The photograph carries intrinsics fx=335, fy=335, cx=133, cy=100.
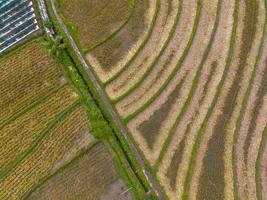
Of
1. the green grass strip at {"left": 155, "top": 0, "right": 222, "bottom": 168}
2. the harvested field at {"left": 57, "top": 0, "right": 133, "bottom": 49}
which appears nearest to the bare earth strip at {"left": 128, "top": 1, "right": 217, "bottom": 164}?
the green grass strip at {"left": 155, "top": 0, "right": 222, "bottom": 168}

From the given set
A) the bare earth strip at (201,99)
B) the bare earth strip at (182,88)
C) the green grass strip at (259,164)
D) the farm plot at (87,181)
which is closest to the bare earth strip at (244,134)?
the green grass strip at (259,164)

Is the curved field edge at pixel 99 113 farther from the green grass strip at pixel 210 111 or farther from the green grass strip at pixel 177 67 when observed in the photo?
the green grass strip at pixel 210 111

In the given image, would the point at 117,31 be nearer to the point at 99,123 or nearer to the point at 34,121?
the point at 99,123

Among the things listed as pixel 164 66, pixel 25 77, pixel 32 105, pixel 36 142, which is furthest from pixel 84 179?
pixel 164 66

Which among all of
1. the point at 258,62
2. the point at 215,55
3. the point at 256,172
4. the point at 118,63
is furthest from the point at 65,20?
the point at 256,172

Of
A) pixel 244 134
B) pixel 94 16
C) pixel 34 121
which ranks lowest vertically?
pixel 244 134

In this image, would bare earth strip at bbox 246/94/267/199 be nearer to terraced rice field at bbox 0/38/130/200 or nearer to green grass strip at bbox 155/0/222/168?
green grass strip at bbox 155/0/222/168
